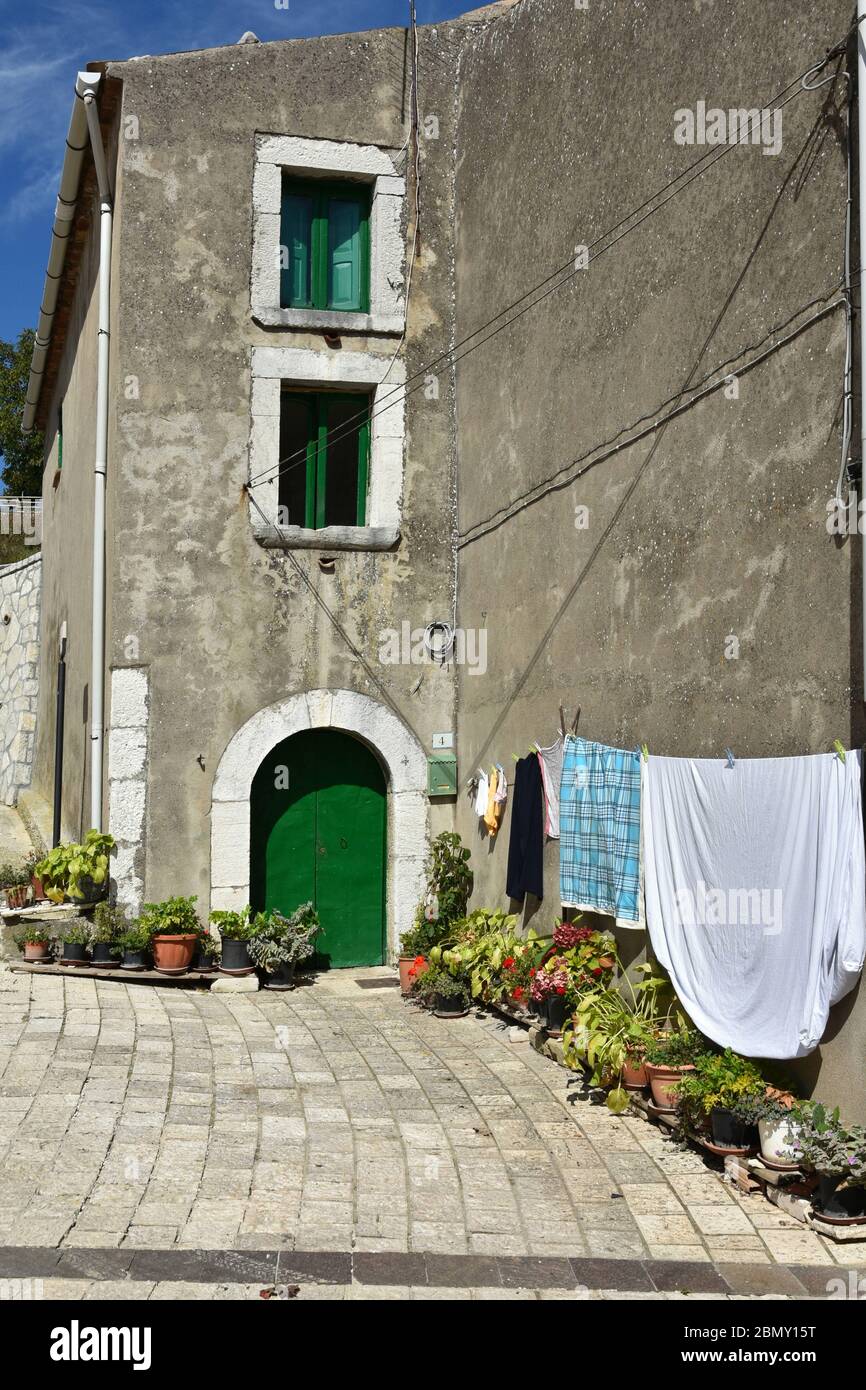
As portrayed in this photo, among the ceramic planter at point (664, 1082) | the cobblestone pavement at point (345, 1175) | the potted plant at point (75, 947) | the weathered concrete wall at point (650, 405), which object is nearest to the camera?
the cobblestone pavement at point (345, 1175)

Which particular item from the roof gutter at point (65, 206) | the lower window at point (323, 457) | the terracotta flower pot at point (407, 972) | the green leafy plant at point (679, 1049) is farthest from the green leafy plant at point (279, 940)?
the roof gutter at point (65, 206)

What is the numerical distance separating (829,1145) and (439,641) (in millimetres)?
6480

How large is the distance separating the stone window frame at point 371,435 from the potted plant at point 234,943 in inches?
126

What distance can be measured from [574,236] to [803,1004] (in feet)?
18.4

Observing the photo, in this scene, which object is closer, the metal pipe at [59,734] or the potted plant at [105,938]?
the potted plant at [105,938]

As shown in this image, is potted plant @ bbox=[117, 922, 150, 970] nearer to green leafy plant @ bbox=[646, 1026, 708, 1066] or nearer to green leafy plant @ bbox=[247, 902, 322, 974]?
green leafy plant @ bbox=[247, 902, 322, 974]

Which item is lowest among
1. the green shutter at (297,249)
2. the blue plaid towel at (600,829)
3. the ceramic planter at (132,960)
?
the ceramic planter at (132,960)

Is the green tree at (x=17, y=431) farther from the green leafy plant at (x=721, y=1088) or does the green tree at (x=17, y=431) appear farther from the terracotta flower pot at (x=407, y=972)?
the green leafy plant at (x=721, y=1088)

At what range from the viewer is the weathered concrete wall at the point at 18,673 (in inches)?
638

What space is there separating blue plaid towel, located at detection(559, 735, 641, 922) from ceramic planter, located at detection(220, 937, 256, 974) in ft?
9.73

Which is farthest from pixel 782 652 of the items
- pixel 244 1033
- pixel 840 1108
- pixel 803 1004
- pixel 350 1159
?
pixel 244 1033

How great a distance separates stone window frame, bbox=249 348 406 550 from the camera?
10.4 metres

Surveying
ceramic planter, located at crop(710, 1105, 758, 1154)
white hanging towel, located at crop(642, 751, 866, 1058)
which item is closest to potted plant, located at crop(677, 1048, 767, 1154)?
ceramic planter, located at crop(710, 1105, 758, 1154)

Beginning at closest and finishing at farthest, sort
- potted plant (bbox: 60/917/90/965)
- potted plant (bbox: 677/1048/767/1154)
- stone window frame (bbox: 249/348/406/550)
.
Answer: potted plant (bbox: 677/1048/767/1154), potted plant (bbox: 60/917/90/965), stone window frame (bbox: 249/348/406/550)
